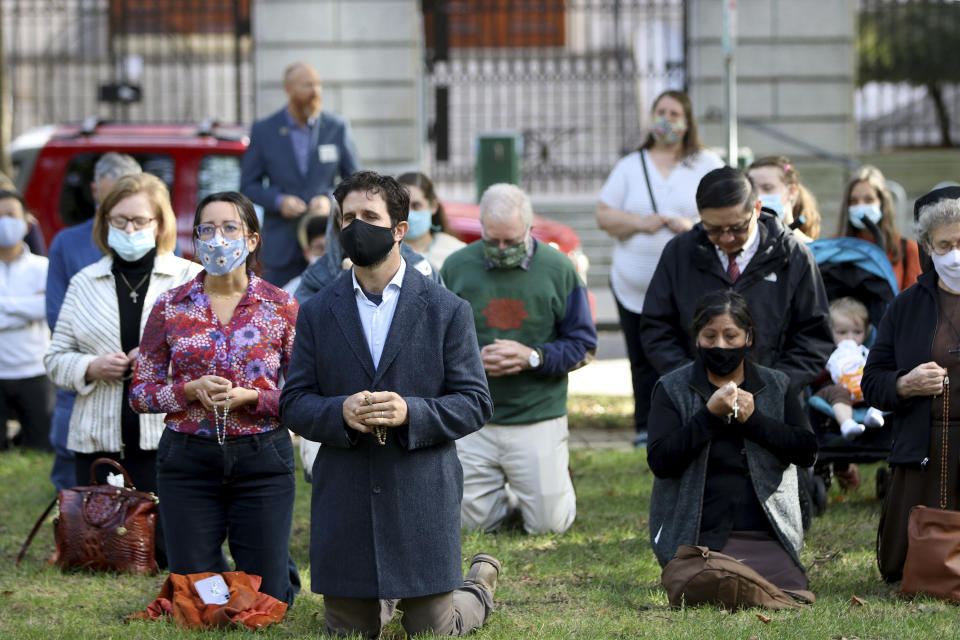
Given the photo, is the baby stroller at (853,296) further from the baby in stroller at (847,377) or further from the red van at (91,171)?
the red van at (91,171)

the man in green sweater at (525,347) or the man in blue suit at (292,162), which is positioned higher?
the man in blue suit at (292,162)

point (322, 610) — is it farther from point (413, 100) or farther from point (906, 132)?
point (906, 132)

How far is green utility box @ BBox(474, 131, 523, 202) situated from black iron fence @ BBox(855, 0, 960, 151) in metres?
10.6

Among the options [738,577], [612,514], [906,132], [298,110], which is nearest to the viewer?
[738,577]

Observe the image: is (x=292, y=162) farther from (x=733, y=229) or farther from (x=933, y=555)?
(x=933, y=555)

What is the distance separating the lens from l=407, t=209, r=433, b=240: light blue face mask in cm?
843

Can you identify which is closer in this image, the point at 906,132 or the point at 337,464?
the point at 337,464

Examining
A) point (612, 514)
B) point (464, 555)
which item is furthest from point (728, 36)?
point (464, 555)

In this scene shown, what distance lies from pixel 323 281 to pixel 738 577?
279cm

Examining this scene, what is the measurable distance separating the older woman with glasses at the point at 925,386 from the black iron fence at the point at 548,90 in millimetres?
11764

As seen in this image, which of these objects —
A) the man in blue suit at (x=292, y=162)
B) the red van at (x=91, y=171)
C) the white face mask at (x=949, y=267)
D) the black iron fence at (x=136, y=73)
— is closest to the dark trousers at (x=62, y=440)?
the man in blue suit at (x=292, y=162)

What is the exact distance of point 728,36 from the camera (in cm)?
1084

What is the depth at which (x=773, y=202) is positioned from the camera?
8453 millimetres

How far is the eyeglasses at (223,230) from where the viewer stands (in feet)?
20.5
